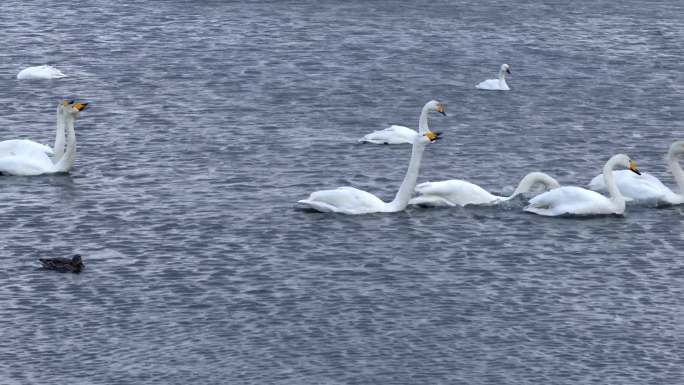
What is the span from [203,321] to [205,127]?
545 inches

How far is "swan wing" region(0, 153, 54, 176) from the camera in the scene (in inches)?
1277

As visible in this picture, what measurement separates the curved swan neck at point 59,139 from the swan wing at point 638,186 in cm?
1075

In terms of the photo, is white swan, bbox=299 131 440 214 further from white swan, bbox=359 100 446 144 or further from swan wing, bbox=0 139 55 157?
swan wing, bbox=0 139 55 157

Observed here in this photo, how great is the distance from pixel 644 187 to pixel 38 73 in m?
17.5

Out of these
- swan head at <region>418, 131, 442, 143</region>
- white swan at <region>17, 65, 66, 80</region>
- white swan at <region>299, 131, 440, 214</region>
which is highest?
swan head at <region>418, 131, 442, 143</region>

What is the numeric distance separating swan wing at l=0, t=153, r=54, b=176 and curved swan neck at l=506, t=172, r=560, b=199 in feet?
30.6

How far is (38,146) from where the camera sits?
33188 millimetres

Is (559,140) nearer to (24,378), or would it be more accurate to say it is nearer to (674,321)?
(674,321)

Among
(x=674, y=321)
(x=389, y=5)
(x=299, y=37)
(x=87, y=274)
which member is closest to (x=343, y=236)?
(x=87, y=274)

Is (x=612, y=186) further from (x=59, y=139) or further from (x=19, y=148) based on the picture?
(x=19, y=148)

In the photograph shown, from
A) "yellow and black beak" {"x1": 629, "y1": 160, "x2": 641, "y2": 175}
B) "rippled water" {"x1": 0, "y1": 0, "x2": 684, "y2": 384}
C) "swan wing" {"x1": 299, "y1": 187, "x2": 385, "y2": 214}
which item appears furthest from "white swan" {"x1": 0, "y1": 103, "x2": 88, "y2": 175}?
"yellow and black beak" {"x1": 629, "y1": 160, "x2": 641, "y2": 175}

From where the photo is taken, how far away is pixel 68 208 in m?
30.0

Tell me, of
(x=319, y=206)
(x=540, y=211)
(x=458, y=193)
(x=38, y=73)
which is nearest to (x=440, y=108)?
(x=458, y=193)

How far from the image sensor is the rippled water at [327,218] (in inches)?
881
